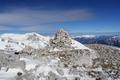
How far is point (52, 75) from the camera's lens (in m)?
63.1

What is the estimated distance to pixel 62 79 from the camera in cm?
6341

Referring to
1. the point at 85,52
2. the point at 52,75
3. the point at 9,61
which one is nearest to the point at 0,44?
the point at 85,52

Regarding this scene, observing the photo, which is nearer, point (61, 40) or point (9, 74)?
point (9, 74)

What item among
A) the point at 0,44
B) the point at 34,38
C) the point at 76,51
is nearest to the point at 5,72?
the point at 0,44

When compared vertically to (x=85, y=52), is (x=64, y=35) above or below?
above

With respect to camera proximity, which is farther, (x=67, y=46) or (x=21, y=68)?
(x=67, y=46)

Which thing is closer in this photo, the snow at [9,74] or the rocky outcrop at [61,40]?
the snow at [9,74]

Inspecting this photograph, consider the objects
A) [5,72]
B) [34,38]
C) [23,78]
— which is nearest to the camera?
[23,78]

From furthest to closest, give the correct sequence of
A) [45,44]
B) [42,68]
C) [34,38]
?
[34,38]
[45,44]
[42,68]

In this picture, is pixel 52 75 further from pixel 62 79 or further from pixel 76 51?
pixel 76 51

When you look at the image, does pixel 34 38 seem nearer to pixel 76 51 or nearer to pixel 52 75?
pixel 76 51

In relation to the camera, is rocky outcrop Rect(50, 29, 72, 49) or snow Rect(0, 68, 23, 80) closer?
snow Rect(0, 68, 23, 80)

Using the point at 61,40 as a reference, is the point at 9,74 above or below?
below

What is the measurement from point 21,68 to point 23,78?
9323 mm
